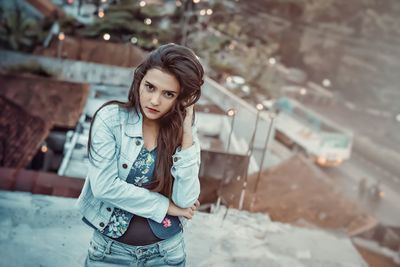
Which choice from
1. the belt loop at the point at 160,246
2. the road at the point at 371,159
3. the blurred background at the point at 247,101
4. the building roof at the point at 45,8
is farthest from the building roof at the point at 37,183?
the building roof at the point at 45,8

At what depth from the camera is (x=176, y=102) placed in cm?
188

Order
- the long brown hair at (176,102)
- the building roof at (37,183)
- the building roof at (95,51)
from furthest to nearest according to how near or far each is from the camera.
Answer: the building roof at (95,51)
the building roof at (37,183)
the long brown hair at (176,102)

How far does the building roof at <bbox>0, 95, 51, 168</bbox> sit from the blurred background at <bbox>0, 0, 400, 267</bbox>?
2 centimetres

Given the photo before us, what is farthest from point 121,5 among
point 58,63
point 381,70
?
point 381,70

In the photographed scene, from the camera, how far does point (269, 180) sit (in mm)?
10023

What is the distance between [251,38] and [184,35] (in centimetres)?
1204

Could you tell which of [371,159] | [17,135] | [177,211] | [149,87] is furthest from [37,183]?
[371,159]

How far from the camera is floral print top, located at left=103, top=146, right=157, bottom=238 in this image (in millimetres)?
1877

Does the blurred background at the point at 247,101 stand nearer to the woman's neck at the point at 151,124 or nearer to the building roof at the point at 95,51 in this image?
the building roof at the point at 95,51

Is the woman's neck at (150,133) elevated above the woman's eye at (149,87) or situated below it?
below

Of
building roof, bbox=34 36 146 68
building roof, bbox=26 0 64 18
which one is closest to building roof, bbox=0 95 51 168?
building roof, bbox=34 36 146 68

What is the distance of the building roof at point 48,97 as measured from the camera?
8844mm

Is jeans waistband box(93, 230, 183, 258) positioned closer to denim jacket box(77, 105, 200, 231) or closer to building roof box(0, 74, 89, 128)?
denim jacket box(77, 105, 200, 231)

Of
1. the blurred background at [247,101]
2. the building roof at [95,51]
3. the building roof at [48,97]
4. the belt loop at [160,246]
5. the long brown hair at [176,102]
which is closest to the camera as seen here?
the long brown hair at [176,102]
